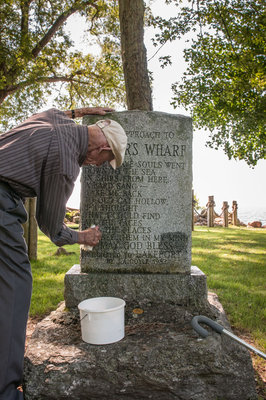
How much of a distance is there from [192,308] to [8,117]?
48.0 ft

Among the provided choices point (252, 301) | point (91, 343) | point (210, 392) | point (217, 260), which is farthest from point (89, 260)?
point (217, 260)

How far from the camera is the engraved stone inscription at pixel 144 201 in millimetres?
3957

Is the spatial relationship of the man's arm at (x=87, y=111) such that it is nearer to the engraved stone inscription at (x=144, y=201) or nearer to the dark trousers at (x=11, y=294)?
the engraved stone inscription at (x=144, y=201)

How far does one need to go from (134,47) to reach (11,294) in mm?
4898

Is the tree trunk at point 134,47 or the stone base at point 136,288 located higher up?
the tree trunk at point 134,47

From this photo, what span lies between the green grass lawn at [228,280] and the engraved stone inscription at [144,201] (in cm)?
122

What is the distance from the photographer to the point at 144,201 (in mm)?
4000

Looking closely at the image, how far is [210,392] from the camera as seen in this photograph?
106 inches

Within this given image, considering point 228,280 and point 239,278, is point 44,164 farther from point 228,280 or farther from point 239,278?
point 239,278

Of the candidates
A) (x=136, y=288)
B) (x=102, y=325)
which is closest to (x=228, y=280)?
(x=136, y=288)

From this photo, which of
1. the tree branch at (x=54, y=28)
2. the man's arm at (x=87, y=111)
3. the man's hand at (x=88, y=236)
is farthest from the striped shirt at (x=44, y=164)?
the tree branch at (x=54, y=28)

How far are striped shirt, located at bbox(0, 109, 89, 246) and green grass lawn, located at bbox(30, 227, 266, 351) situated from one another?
257 cm

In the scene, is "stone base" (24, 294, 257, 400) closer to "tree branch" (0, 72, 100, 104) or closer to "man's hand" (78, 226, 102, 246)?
"man's hand" (78, 226, 102, 246)

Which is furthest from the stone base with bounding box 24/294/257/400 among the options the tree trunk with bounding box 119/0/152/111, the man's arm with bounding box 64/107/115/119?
the tree trunk with bounding box 119/0/152/111
